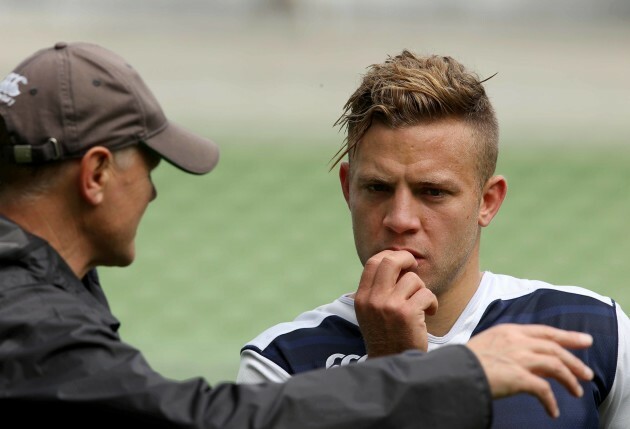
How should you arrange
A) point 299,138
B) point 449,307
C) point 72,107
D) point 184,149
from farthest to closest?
point 299,138 < point 449,307 < point 184,149 < point 72,107

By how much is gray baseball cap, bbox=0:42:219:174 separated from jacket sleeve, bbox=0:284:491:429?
387 millimetres

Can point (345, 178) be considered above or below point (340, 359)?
above

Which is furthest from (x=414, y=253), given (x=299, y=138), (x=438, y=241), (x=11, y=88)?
(x=299, y=138)

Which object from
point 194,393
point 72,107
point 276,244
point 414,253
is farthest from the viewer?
point 276,244

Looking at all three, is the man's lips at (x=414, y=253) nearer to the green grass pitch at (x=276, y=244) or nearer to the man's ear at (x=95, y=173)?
the man's ear at (x=95, y=173)

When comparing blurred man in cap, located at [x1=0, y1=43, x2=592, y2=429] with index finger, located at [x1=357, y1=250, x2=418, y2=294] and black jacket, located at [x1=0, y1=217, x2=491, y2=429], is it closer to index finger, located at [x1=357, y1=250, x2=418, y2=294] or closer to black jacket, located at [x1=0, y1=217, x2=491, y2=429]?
black jacket, located at [x1=0, y1=217, x2=491, y2=429]

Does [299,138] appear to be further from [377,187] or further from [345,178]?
[377,187]

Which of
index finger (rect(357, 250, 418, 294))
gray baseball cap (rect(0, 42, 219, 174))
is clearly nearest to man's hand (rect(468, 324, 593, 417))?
index finger (rect(357, 250, 418, 294))

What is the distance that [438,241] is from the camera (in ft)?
10.9

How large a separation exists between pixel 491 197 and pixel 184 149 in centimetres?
119

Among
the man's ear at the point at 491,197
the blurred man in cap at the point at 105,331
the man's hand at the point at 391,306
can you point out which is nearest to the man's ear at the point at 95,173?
the blurred man in cap at the point at 105,331

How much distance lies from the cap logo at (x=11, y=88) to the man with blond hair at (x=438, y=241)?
1.05m

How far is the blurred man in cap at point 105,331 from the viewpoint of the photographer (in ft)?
7.63

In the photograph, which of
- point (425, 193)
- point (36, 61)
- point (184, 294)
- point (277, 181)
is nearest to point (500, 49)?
point (277, 181)
